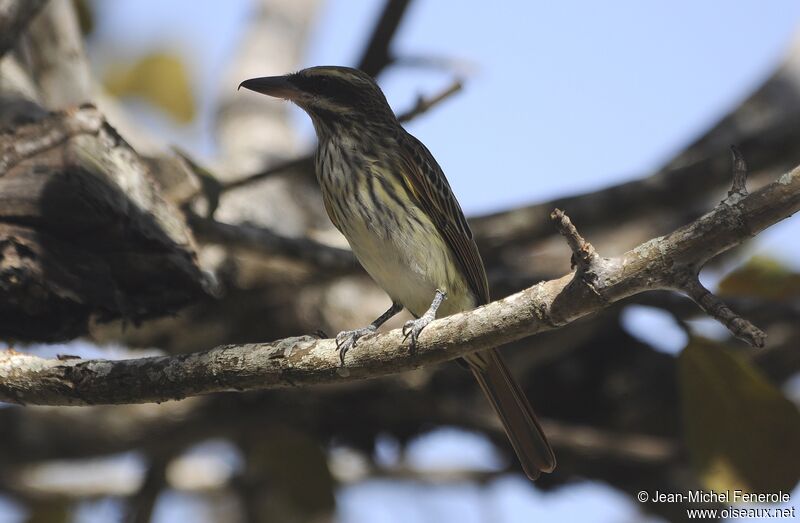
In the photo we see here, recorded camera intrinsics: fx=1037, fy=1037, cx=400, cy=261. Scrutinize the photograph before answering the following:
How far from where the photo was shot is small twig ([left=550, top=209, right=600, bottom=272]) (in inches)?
101

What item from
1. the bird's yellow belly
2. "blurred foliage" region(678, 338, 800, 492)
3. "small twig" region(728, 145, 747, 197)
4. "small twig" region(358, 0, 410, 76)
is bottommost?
"blurred foliage" region(678, 338, 800, 492)

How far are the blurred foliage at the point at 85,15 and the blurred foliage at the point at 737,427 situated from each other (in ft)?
13.9

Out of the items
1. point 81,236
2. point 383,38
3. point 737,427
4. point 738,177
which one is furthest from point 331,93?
point 738,177

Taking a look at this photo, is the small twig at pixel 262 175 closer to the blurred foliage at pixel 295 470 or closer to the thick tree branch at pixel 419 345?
the blurred foliage at pixel 295 470

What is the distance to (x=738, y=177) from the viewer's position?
8.31 feet

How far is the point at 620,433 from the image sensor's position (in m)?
5.60

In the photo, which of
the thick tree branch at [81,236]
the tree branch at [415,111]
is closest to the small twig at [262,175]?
the tree branch at [415,111]

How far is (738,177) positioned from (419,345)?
946 mm

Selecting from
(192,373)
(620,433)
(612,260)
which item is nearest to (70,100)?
(192,373)

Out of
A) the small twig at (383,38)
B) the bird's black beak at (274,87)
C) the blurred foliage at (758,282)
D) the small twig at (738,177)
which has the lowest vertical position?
the small twig at (738,177)

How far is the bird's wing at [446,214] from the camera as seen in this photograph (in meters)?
4.37

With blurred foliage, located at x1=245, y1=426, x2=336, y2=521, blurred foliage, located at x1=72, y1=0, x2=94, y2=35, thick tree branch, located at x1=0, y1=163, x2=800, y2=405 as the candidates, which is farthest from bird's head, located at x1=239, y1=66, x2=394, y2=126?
blurred foliage, located at x1=72, y1=0, x2=94, y2=35

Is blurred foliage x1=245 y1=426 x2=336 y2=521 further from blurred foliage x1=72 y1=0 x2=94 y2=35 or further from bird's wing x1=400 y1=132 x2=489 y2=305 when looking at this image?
blurred foliage x1=72 y1=0 x2=94 y2=35

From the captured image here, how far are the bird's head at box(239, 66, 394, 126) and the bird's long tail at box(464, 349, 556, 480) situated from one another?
1309 millimetres
